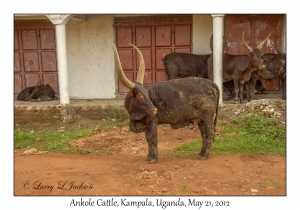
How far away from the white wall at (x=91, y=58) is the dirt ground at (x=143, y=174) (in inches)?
200

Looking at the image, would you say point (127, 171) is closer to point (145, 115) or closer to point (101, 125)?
point (145, 115)

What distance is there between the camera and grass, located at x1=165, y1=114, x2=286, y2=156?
21.1 ft

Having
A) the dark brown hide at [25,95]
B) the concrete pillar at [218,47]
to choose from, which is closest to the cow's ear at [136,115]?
the concrete pillar at [218,47]

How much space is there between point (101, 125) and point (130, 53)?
3.31m

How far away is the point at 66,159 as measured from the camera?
625 cm

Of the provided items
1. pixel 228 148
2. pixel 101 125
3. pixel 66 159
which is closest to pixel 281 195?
pixel 228 148

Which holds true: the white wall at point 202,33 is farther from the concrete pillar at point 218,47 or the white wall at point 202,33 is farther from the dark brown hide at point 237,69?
the concrete pillar at point 218,47

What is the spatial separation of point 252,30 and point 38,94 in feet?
24.8

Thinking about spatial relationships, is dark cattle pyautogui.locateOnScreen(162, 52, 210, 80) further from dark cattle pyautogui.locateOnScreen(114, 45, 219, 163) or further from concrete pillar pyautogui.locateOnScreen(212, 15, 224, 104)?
dark cattle pyautogui.locateOnScreen(114, 45, 219, 163)

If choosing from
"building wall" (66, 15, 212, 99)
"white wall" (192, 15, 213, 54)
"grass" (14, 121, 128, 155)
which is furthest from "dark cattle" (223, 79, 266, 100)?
"building wall" (66, 15, 212, 99)

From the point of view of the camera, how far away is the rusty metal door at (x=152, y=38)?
10.9 metres

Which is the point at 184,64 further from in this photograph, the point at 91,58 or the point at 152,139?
the point at 152,139

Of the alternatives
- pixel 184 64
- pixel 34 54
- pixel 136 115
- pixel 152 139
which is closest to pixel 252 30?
pixel 184 64

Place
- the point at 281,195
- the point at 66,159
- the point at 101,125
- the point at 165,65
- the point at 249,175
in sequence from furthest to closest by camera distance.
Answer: the point at 165,65 → the point at 101,125 → the point at 66,159 → the point at 249,175 → the point at 281,195
